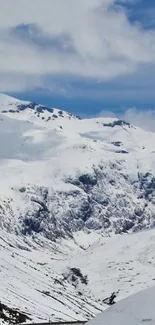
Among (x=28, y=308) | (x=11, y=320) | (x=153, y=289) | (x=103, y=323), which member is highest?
(x=28, y=308)

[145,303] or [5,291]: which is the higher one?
[5,291]

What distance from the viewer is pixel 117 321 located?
1212 cm

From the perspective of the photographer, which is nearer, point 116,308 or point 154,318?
point 154,318

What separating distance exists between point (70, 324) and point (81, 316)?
154 meters

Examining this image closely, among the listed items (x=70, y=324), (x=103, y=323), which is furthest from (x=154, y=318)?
(x=70, y=324)

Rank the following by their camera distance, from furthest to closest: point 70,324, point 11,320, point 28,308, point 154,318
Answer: point 28,308 → point 11,320 → point 70,324 → point 154,318

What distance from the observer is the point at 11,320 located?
104000 mm

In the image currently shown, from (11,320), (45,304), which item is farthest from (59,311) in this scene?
(11,320)

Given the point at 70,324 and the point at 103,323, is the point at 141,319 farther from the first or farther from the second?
the point at 70,324

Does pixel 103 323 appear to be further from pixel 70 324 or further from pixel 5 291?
pixel 5 291

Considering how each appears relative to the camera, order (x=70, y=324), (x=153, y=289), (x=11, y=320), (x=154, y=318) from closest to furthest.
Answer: (x=154, y=318), (x=153, y=289), (x=70, y=324), (x=11, y=320)

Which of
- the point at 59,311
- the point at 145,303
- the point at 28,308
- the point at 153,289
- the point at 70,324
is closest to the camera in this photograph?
the point at 145,303

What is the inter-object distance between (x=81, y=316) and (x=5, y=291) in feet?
78.2

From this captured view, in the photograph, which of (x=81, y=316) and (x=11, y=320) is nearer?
(x=11, y=320)
